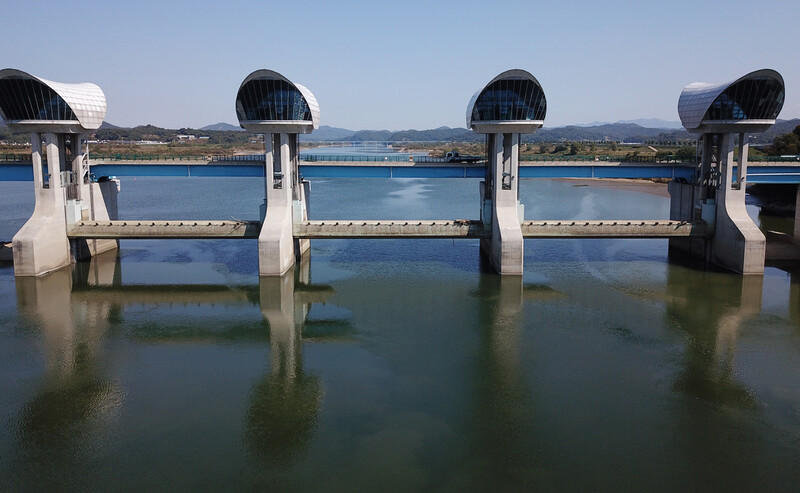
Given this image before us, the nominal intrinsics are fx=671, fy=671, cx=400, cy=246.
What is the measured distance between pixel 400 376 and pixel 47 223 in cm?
2694

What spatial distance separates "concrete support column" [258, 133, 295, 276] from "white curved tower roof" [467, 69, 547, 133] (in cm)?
1193

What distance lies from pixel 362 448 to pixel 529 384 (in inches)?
297

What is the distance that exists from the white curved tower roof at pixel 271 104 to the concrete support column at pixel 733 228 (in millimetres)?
25752

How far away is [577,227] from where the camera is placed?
41.2 metres

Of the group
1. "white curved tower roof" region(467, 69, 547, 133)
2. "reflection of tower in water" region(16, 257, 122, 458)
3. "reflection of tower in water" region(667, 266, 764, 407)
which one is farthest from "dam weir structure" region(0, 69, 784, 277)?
"reflection of tower in water" region(16, 257, 122, 458)

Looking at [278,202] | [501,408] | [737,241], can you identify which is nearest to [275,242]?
[278,202]

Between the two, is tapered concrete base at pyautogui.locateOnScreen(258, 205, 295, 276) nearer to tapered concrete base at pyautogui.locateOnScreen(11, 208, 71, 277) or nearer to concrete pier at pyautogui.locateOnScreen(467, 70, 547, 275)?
concrete pier at pyautogui.locateOnScreen(467, 70, 547, 275)

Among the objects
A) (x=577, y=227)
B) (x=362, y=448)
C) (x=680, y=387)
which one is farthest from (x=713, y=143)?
(x=362, y=448)

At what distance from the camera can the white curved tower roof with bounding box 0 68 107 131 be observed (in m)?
38.6

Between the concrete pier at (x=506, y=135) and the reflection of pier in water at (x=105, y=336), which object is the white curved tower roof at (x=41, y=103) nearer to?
the reflection of pier in water at (x=105, y=336)

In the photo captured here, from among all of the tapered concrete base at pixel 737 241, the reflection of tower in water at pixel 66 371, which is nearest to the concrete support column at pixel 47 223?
the reflection of tower in water at pixel 66 371

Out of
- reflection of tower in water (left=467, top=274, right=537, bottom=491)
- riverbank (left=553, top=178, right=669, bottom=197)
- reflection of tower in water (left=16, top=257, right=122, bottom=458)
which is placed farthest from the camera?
riverbank (left=553, top=178, right=669, bottom=197)

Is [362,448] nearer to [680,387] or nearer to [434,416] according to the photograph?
[434,416]

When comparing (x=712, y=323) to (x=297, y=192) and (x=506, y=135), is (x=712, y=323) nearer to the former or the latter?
(x=506, y=135)
